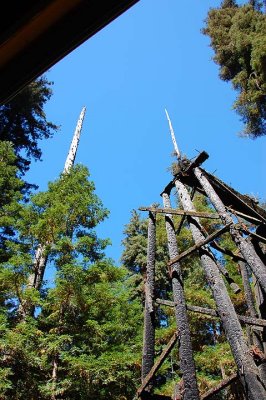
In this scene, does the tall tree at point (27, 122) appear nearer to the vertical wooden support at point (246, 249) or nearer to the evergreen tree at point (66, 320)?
the evergreen tree at point (66, 320)

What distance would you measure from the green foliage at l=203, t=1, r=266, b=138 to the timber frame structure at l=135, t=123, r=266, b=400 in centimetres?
742

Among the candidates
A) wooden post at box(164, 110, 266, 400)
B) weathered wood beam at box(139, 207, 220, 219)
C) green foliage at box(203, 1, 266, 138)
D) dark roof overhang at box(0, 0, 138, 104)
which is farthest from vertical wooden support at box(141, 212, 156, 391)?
green foliage at box(203, 1, 266, 138)

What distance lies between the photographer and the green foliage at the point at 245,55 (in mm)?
12228

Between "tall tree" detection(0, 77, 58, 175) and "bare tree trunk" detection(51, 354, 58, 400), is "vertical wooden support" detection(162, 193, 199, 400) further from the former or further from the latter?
"tall tree" detection(0, 77, 58, 175)

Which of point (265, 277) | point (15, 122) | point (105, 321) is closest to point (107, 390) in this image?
point (105, 321)

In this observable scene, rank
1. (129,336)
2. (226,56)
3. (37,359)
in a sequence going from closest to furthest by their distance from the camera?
(37,359) → (129,336) → (226,56)

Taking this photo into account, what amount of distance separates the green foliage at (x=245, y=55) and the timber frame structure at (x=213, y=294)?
7418mm

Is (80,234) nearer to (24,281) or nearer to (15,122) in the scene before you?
(24,281)

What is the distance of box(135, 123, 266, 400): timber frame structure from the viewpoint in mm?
3619

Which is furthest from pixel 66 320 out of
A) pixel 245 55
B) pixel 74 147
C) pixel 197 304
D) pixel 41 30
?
pixel 245 55

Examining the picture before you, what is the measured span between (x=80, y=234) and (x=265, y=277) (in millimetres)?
9190

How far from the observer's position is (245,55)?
45.3ft

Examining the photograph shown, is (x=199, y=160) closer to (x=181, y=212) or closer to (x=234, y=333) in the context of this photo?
(x=181, y=212)

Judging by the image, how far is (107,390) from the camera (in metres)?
8.48
